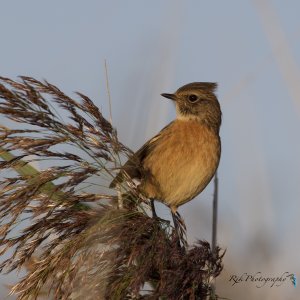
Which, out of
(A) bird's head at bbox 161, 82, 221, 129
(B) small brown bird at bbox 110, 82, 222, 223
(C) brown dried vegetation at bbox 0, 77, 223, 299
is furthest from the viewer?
(A) bird's head at bbox 161, 82, 221, 129

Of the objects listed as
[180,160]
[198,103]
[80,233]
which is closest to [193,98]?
[198,103]

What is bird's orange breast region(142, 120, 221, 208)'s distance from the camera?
15.0ft

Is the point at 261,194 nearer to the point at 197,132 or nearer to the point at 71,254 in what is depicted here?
the point at 197,132

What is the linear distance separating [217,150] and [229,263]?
3.00ft

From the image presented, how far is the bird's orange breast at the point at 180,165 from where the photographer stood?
457cm

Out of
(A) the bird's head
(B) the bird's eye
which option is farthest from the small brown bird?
(B) the bird's eye

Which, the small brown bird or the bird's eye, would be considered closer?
the small brown bird

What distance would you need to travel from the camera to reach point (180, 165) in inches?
181

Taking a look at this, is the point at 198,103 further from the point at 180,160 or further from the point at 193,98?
the point at 180,160

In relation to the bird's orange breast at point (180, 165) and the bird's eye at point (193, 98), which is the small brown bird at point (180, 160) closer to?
the bird's orange breast at point (180, 165)

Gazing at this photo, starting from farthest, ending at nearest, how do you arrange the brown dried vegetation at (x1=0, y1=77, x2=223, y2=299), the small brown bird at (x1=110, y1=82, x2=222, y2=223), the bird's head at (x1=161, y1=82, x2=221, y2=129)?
1. the bird's head at (x1=161, y1=82, x2=221, y2=129)
2. the small brown bird at (x1=110, y1=82, x2=222, y2=223)
3. the brown dried vegetation at (x1=0, y1=77, x2=223, y2=299)

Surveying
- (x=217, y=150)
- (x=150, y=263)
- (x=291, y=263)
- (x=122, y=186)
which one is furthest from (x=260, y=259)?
(x=150, y=263)

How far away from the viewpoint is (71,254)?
2430 millimetres

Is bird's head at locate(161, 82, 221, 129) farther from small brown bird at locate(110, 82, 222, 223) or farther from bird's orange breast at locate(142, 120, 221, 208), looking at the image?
bird's orange breast at locate(142, 120, 221, 208)
